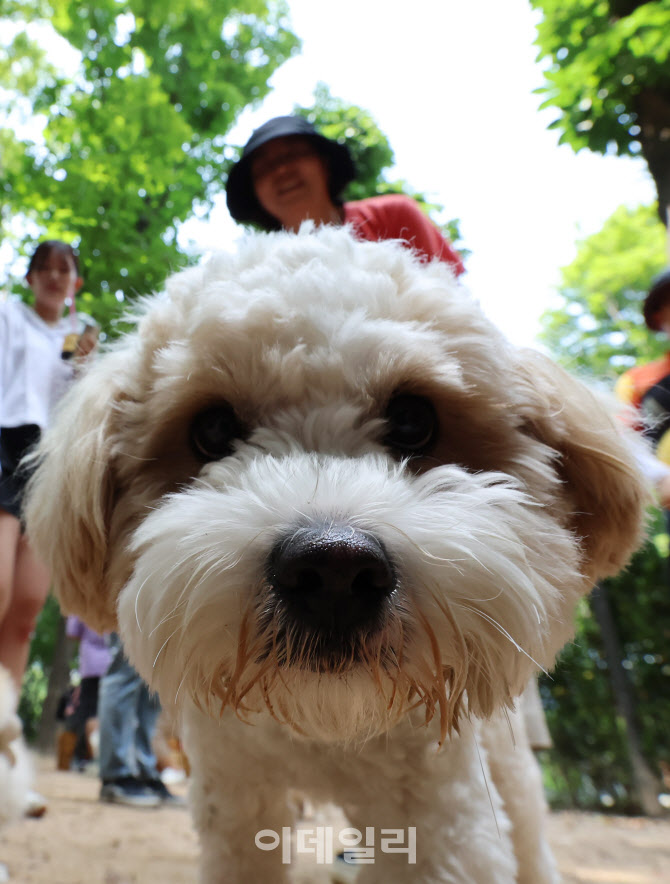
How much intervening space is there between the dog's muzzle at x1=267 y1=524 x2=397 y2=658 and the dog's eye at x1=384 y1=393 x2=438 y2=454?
0.45m

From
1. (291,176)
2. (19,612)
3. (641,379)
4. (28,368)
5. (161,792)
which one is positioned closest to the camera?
(291,176)

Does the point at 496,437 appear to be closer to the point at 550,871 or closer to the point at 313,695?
the point at 313,695

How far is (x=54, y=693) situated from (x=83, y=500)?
1100 centimetres

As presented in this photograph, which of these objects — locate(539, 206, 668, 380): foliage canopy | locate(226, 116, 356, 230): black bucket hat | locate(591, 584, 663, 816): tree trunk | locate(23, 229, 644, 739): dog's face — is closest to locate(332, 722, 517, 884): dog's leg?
locate(23, 229, 644, 739): dog's face

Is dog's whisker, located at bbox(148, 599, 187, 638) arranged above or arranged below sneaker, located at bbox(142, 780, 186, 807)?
above

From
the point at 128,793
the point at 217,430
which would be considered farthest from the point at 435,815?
the point at 128,793

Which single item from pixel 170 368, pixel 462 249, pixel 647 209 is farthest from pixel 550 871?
pixel 647 209

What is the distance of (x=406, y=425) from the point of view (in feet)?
4.94

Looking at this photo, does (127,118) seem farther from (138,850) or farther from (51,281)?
(138,850)

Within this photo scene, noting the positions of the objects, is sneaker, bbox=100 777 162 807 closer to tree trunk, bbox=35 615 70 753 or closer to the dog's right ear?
the dog's right ear

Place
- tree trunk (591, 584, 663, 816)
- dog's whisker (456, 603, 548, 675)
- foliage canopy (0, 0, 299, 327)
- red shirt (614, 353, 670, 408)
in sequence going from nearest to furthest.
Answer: dog's whisker (456, 603, 548, 675), red shirt (614, 353, 670, 408), tree trunk (591, 584, 663, 816), foliage canopy (0, 0, 299, 327)

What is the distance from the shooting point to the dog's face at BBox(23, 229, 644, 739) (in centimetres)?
110

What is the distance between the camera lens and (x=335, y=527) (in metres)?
1.08

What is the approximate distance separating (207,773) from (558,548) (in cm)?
103
